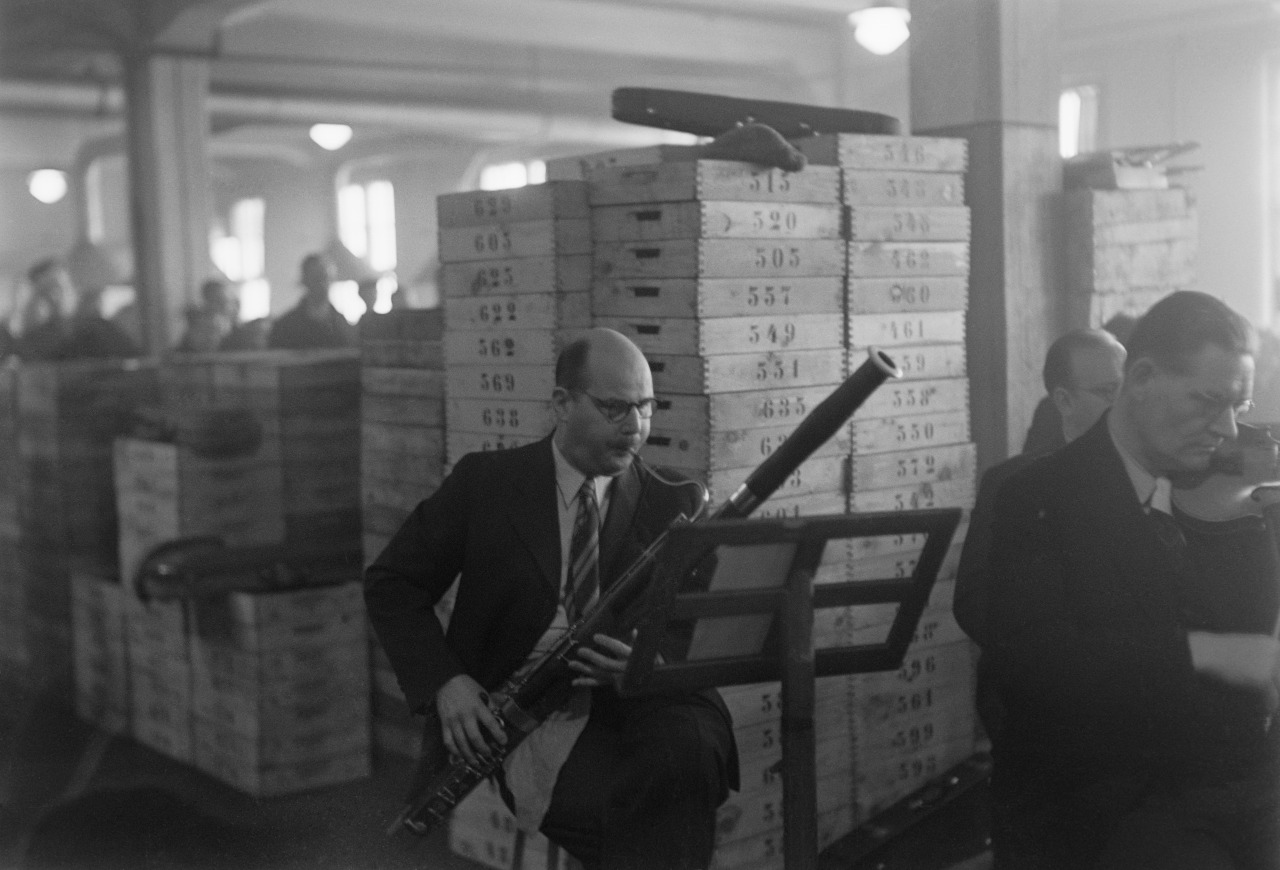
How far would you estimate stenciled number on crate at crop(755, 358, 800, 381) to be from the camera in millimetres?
4016

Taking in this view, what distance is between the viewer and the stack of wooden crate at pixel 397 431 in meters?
4.95

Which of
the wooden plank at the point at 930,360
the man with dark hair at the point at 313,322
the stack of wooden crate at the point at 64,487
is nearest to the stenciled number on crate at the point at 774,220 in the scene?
the wooden plank at the point at 930,360

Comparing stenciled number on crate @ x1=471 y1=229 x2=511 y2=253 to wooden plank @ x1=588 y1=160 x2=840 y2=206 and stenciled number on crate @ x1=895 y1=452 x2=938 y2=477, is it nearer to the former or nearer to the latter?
wooden plank @ x1=588 y1=160 x2=840 y2=206

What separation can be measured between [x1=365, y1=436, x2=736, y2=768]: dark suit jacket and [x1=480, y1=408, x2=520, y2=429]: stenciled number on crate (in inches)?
44.7

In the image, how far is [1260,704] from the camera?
8.14ft

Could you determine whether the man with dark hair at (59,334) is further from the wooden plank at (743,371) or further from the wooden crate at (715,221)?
the wooden plank at (743,371)

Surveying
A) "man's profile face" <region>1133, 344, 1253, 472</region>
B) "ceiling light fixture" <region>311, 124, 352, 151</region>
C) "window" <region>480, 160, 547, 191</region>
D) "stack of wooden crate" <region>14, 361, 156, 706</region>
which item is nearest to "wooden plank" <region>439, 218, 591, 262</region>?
"man's profile face" <region>1133, 344, 1253, 472</region>

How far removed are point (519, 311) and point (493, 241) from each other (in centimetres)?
25

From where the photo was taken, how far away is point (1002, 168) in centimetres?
473

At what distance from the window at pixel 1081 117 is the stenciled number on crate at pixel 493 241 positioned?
913cm

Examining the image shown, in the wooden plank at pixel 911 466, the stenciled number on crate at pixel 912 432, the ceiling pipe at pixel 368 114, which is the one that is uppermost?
the ceiling pipe at pixel 368 114

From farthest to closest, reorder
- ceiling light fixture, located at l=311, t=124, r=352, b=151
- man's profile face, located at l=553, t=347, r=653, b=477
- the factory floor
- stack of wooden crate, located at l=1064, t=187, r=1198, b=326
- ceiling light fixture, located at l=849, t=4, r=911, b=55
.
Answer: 1. ceiling light fixture, located at l=311, t=124, r=352, b=151
2. ceiling light fixture, located at l=849, t=4, r=911, b=55
3. stack of wooden crate, located at l=1064, t=187, r=1198, b=326
4. the factory floor
5. man's profile face, located at l=553, t=347, r=653, b=477

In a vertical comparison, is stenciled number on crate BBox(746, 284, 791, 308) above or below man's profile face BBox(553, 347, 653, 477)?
above

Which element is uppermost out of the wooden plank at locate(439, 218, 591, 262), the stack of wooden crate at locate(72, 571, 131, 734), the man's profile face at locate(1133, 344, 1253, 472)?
the wooden plank at locate(439, 218, 591, 262)
